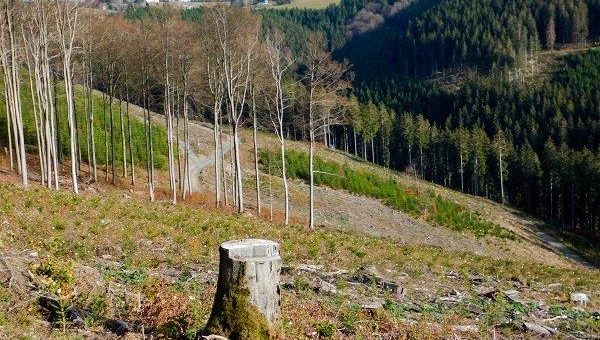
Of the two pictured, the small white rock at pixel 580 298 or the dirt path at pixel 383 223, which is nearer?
the small white rock at pixel 580 298

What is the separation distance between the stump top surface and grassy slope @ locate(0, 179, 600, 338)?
103 cm

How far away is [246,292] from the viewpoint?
6590 mm

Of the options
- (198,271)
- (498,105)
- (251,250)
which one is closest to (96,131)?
(198,271)

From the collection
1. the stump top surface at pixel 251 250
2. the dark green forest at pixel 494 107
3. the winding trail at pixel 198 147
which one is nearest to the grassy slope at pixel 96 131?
the winding trail at pixel 198 147

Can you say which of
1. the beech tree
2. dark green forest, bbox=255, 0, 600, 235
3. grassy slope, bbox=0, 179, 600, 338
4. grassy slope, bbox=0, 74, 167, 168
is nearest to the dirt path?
grassy slope, bbox=0, 74, 167, 168

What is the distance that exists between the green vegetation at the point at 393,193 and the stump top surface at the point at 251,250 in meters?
47.2

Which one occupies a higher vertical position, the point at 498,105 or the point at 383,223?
the point at 498,105

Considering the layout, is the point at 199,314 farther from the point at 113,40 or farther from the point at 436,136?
the point at 436,136

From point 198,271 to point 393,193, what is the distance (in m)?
47.6

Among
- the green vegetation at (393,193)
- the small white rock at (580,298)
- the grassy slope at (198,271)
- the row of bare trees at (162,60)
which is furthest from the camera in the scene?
the green vegetation at (393,193)

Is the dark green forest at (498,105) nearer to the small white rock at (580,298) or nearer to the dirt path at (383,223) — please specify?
the dirt path at (383,223)

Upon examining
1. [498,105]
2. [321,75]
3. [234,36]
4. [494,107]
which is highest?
[234,36]

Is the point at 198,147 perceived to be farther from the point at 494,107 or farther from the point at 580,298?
the point at 494,107

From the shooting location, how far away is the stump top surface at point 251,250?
260 inches
